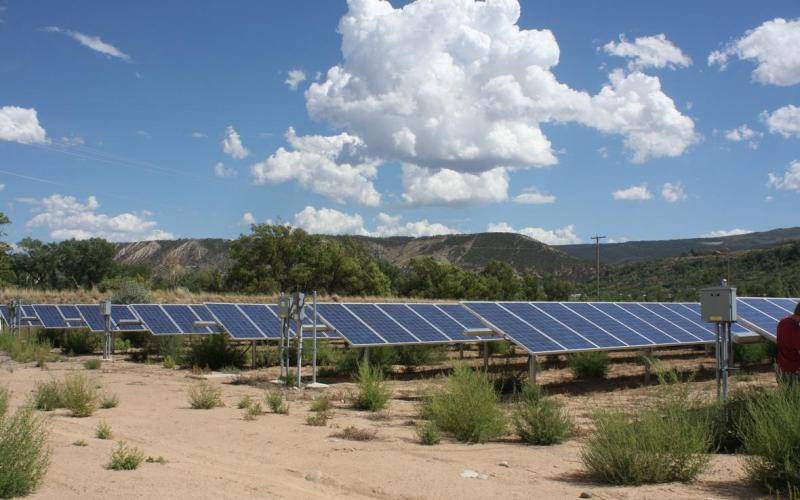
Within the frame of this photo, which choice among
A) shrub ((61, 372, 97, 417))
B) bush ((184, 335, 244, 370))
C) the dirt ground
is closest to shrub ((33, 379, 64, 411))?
shrub ((61, 372, 97, 417))

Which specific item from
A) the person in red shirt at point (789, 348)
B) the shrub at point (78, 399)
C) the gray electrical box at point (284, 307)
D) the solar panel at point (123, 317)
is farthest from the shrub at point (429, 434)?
the solar panel at point (123, 317)

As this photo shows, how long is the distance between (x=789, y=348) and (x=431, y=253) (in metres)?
122

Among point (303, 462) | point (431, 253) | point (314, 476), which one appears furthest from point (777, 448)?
point (431, 253)

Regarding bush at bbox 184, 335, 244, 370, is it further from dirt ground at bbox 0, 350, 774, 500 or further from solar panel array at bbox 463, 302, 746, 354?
solar panel array at bbox 463, 302, 746, 354

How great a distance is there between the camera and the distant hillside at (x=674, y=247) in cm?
10525

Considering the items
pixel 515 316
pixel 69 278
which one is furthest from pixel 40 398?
pixel 69 278

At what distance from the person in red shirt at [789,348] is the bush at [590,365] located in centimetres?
1158

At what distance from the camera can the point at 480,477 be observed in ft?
30.7

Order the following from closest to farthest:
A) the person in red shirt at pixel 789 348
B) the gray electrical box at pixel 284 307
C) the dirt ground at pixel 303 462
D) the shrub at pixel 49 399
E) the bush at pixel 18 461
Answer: the bush at pixel 18 461, the dirt ground at pixel 303 462, the person in red shirt at pixel 789 348, the shrub at pixel 49 399, the gray electrical box at pixel 284 307

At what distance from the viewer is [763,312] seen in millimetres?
24859

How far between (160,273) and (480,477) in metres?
134

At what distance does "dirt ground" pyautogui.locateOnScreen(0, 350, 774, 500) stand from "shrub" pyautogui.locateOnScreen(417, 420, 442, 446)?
0.19 metres

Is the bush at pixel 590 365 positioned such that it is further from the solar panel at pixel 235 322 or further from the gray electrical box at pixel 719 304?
the solar panel at pixel 235 322

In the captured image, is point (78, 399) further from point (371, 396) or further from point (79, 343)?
point (79, 343)
